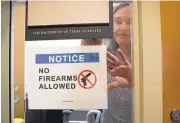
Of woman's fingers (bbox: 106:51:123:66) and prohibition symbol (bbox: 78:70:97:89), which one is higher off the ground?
→ woman's fingers (bbox: 106:51:123:66)

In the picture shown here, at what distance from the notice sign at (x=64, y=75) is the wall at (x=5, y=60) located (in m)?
0.12

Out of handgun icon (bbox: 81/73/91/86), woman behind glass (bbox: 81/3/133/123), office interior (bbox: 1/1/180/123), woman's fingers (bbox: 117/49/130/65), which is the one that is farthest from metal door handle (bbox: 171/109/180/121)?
handgun icon (bbox: 81/73/91/86)

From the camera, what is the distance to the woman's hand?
3.95 ft

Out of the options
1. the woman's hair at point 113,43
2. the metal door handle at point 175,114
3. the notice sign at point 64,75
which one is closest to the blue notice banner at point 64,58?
the notice sign at point 64,75

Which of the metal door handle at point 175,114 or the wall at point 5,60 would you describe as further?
the wall at point 5,60

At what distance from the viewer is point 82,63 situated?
1.23m

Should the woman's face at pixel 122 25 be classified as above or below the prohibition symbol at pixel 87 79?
above

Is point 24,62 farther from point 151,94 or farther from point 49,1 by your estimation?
point 151,94

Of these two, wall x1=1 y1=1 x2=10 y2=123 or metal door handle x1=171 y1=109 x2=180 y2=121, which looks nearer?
metal door handle x1=171 y1=109 x2=180 y2=121

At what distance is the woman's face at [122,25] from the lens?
1209 millimetres

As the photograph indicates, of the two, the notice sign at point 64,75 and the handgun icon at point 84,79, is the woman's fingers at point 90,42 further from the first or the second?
the handgun icon at point 84,79

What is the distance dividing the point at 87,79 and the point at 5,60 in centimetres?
51

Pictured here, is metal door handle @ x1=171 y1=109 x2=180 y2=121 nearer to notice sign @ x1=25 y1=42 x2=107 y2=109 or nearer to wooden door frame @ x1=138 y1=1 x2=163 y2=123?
wooden door frame @ x1=138 y1=1 x2=163 y2=123

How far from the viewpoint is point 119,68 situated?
1217 mm
